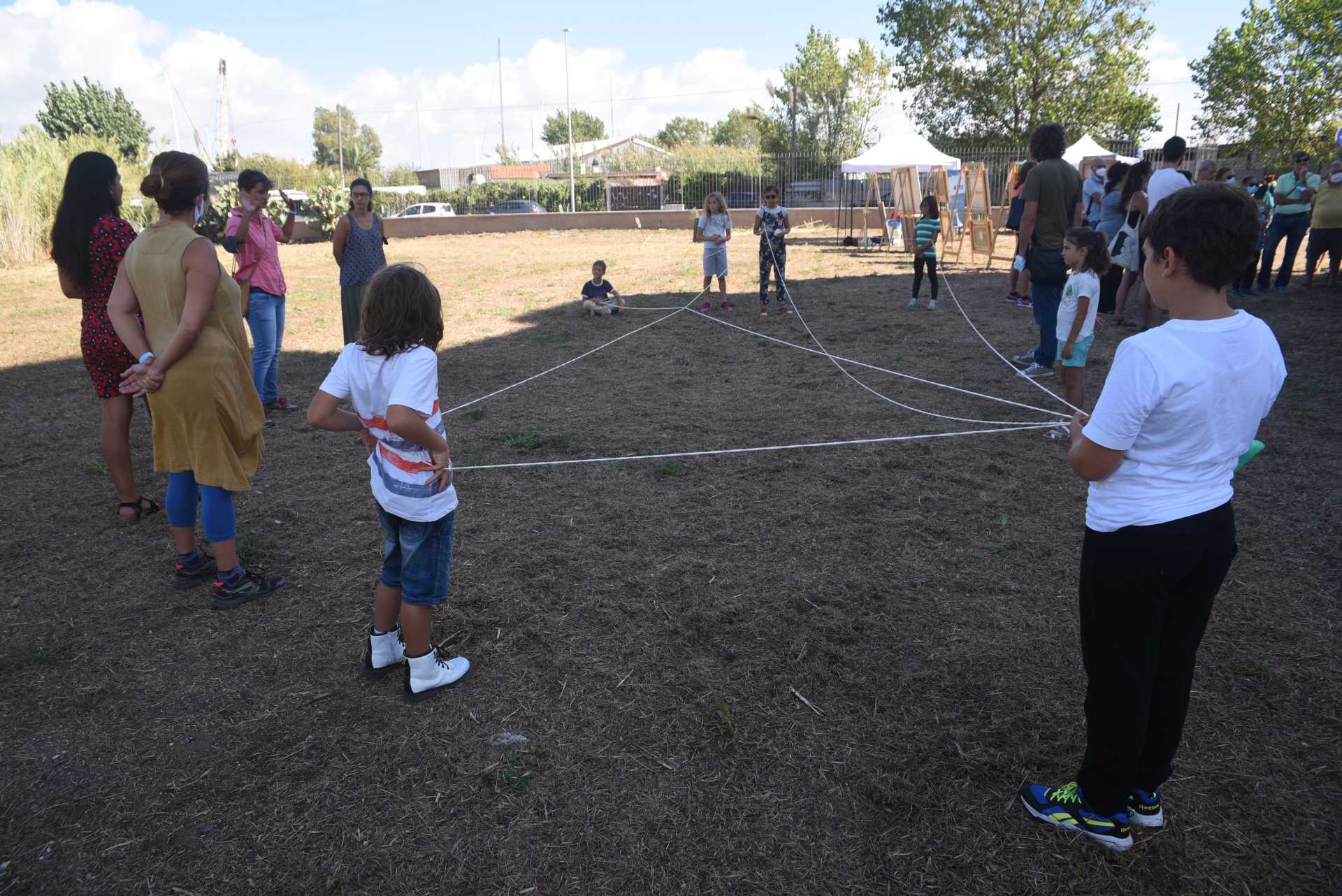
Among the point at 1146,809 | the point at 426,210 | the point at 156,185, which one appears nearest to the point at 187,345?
the point at 156,185

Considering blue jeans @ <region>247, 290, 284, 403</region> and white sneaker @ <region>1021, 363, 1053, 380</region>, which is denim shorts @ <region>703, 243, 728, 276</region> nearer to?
white sneaker @ <region>1021, 363, 1053, 380</region>

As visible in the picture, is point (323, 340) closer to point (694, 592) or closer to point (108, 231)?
point (108, 231)

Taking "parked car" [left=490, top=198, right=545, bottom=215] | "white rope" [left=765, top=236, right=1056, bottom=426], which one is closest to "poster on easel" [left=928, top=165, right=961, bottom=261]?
"white rope" [left=765, top=236, right=1056, bottom=426]

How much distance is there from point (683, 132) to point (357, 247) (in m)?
91.1

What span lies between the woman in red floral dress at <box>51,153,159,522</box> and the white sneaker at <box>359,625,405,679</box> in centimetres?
198

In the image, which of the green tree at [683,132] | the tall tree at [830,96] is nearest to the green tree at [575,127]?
the green tree at [683,132]

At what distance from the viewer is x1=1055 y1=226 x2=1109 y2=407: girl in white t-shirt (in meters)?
4.95

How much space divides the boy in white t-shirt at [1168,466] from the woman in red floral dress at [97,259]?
408cm

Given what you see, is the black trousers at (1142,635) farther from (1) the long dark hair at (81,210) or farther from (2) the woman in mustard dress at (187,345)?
(1) the long dark hair at (81,210)

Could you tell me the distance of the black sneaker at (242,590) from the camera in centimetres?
341

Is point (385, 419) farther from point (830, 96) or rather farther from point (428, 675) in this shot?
point (830, 96)

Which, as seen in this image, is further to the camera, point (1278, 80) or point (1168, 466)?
point (1278, 80)

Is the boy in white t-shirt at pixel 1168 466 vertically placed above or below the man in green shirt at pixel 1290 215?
below

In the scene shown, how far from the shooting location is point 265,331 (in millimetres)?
5789
